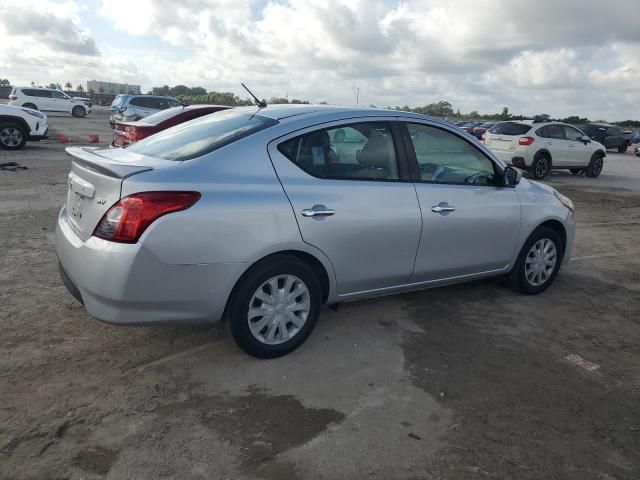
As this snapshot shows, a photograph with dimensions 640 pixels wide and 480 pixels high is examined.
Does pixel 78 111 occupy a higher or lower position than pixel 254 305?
higher

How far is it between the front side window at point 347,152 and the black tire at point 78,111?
3697 centimetres

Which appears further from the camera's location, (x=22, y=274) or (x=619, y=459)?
(x=22, y=274)

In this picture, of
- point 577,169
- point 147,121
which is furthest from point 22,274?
point 577,169

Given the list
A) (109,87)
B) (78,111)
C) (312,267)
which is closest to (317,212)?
(312,267)

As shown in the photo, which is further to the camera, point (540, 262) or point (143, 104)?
point (143, 104)

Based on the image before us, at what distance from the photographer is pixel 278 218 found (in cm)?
338

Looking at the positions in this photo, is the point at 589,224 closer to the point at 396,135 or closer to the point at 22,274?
the point at 396,135

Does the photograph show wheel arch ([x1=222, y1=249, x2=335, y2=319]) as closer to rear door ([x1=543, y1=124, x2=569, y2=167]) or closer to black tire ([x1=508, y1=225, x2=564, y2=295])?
black tire ([x1=508, y1=225, x2=564, y2=295])

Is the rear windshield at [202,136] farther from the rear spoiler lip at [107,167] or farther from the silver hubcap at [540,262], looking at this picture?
the silver hubcap at [540,262]

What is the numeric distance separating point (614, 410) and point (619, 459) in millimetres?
544

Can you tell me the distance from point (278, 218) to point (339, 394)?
1156mm

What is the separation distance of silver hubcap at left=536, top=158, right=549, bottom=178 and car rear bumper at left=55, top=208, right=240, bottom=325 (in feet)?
45.9

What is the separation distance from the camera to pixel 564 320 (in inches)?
184

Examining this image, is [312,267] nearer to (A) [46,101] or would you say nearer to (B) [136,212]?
(B) [136,212]
